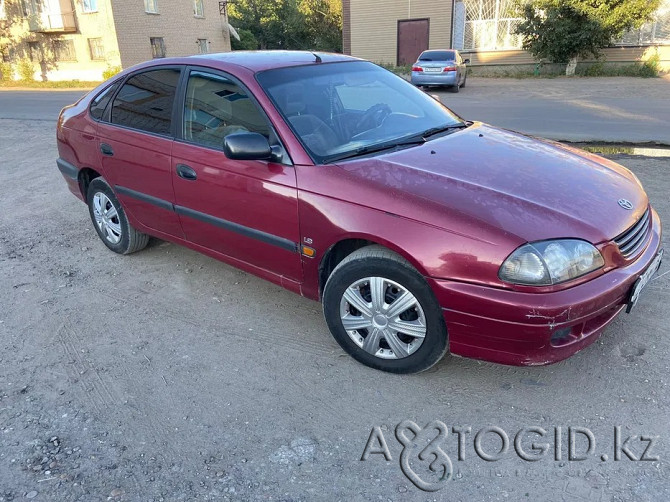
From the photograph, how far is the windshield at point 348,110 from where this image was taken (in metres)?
3.24

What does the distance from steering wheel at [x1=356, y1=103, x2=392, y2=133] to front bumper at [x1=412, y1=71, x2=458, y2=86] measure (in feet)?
49.3

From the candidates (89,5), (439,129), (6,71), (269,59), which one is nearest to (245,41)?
(89,5)

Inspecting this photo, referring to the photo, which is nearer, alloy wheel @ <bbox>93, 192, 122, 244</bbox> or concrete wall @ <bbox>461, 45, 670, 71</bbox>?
alloy wheel @ <bbox>93, 192, 122, 244</bbox>

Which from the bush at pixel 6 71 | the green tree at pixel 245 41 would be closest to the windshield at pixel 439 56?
the green tree at pixel 245 41

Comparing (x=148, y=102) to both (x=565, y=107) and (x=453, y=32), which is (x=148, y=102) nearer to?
(x=565, y=107)

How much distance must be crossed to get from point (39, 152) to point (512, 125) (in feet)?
28.2

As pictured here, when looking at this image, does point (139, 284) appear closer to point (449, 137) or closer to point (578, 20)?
point (449, 137)

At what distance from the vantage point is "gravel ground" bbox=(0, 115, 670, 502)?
232 cm

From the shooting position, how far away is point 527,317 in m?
2.45

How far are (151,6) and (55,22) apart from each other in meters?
4.93

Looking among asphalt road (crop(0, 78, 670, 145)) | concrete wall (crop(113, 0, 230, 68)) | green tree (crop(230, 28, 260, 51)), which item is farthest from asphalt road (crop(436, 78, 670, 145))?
green tree (crop(230, 28, 260, 51))

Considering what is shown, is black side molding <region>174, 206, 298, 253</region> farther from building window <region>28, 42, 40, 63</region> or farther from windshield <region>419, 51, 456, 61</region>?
building window <region>28, 42, 40, 63</region>

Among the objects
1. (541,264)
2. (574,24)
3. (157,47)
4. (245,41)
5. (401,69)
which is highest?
(574,24)

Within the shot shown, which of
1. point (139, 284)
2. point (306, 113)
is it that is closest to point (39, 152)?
point (139, 284)
